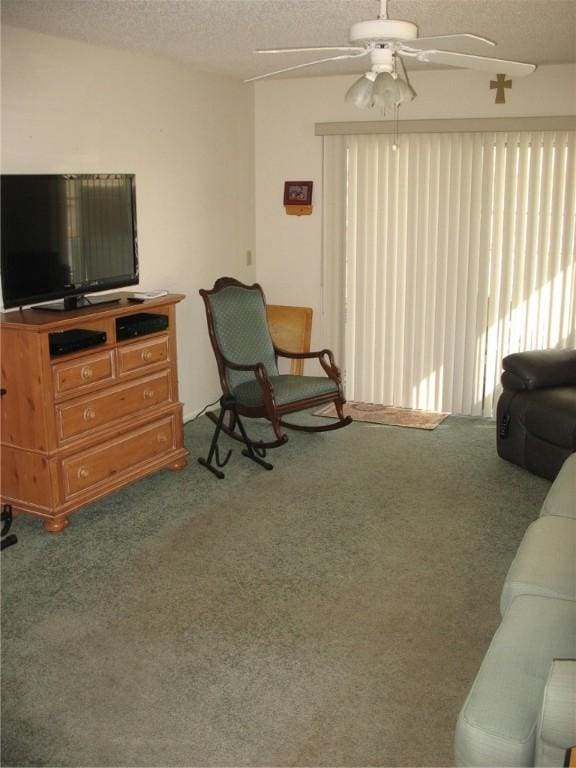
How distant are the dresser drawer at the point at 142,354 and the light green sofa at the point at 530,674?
238 centimetres

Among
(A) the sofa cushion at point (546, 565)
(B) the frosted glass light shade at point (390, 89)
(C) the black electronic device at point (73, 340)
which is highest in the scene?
(B) the frosted glass light shade at point (390, 89)

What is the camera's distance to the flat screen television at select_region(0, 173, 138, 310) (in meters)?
3.99

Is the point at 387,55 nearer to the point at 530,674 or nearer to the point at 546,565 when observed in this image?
the point at 546,565

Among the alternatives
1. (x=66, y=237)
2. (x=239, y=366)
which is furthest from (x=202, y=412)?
(x=66, y=237)

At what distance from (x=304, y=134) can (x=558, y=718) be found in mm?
5191

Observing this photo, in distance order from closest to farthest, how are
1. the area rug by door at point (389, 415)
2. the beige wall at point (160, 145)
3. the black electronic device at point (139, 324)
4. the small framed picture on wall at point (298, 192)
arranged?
1. the beige wall at point (160, 145)
2. the black electronic device at point (139, 324)
3. the area rug by door at point (389, 415)
4. the small framed picture on wall at point (298, 192)

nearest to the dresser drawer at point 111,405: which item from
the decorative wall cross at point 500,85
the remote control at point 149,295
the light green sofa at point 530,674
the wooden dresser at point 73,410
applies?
the wooden dresser at point 73,410

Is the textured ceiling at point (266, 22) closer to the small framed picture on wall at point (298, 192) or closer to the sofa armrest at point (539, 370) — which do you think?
the small framed picture on wall at point (298, 192)

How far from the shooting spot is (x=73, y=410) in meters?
4.16

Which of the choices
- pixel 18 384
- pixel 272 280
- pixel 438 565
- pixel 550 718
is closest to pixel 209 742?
pixel 550 718

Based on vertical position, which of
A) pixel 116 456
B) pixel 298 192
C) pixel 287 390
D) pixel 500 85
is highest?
pixel 500 85

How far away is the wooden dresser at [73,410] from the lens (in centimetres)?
400

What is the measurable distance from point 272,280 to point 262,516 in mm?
2750

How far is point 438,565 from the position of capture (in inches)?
150
